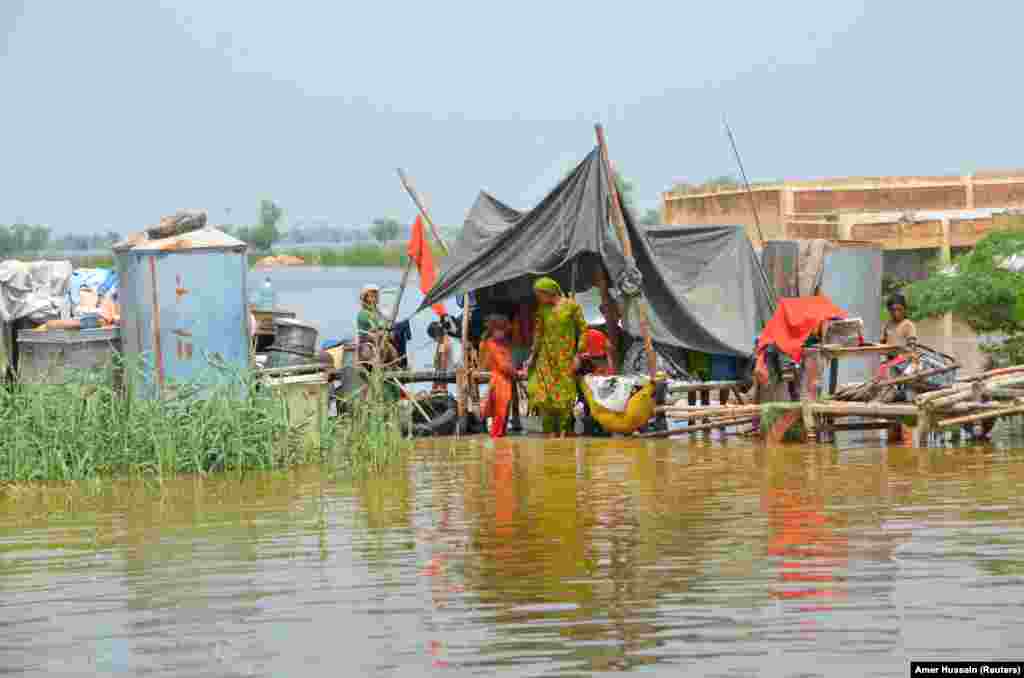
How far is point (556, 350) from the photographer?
14.5m

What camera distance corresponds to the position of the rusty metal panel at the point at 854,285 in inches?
593

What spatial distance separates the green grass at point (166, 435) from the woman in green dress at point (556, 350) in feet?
8.51

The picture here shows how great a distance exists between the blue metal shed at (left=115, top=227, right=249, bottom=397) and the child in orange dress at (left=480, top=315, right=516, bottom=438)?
237cm

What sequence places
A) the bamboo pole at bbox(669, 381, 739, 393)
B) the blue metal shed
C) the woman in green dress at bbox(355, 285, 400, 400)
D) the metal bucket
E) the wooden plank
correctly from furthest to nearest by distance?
the metal bucket < the woman in green dress at bbox(355, 285, 400, 400) < the bamboo pole at bbox(669, 381, 739, 393) < the blue metal shed < the wooden plank

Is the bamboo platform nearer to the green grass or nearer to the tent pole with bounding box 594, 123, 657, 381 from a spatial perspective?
the tent pole with bounding box 594, 123, 657, 381

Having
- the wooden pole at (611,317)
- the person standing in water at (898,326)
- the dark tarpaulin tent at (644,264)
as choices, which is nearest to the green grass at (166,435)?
the dark tarpaulin tent at (644,264)

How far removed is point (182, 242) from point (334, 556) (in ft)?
19.5

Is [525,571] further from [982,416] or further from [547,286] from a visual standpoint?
[547,286]

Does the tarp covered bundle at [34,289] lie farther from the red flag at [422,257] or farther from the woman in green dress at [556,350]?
the woman in green dress at [556,350]

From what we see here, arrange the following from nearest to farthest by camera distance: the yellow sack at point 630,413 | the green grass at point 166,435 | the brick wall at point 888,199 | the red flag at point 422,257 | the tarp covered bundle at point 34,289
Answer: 1. the green grass at point 166,435
2. the yellow sack at point 630,413
3. the tarp covered bundle at point 34,289
4. the red flag at point 422,257
5. the brick wall at point 888,199

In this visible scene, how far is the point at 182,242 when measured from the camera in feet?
45.1

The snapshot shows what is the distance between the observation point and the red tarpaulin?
13.8m

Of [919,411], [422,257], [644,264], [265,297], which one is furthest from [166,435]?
[265,297]

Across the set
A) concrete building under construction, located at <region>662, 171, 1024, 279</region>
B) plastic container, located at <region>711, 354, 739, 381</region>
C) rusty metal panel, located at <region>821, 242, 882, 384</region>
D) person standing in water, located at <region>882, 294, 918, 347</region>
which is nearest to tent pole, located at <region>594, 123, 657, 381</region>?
plastic container, located at <region>711, 354, 739, 381</region>
